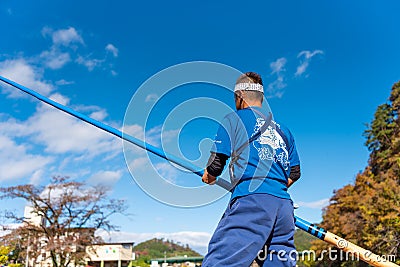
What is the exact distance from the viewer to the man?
2363mm

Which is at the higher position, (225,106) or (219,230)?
(225,106)

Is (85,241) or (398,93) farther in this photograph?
(398,93)

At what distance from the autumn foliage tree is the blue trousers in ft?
28.5

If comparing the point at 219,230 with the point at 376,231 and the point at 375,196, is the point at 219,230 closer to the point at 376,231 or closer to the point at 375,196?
the point at 376,231

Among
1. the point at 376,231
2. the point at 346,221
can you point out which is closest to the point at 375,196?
the point at 376,231

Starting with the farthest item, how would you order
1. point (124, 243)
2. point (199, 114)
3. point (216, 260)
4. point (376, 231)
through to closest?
point (124, 243) < point (376, 231) < point (199, 114) < point (216, 260)

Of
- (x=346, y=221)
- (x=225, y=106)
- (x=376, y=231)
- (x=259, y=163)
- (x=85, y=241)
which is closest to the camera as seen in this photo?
(x=259, y=163)

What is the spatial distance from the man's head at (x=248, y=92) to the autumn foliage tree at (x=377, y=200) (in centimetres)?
865

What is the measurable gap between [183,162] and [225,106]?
0.56 m

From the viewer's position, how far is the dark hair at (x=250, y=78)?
2903mm

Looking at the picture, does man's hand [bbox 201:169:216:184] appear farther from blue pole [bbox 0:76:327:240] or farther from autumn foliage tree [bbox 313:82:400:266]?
autumn foliage tree [bbox 313:82:400:266]

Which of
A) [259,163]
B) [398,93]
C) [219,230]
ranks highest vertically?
[398,93]

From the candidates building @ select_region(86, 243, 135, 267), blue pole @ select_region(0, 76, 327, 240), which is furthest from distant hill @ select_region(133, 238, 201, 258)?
blue pole @ select_region(0, 76, 327, 240)

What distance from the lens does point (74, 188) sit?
32.0m
